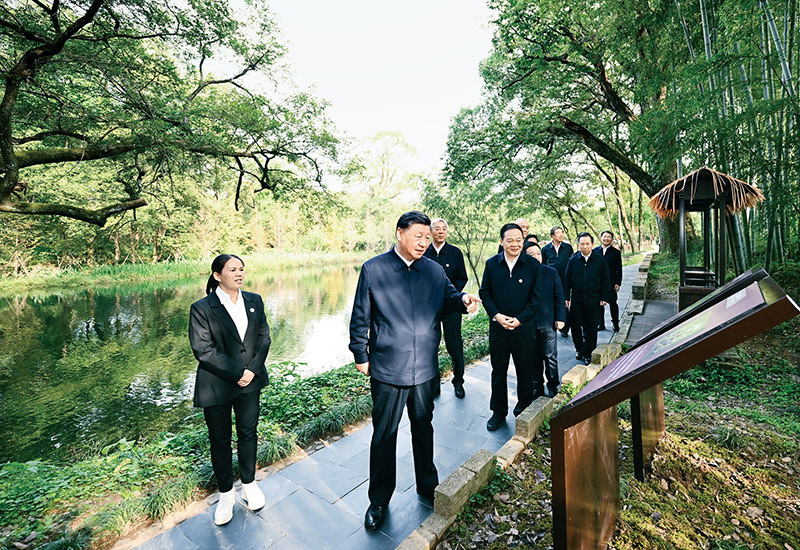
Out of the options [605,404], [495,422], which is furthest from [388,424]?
[495,422]

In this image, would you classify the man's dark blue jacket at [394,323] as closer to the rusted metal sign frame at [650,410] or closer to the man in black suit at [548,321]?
the rusted metal sign frame at [650,410]

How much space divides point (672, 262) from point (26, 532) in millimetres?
15301

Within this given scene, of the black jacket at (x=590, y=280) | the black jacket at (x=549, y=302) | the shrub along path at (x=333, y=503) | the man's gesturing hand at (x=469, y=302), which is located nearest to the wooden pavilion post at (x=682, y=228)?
the black jacket at (x=590, y=280)

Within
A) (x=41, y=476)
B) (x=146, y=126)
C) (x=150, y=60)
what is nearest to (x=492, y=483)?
(x=41, y=476)

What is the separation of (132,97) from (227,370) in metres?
6.84

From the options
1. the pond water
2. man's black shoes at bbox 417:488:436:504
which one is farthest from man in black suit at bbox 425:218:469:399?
the pond water

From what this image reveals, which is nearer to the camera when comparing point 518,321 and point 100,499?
point 100,499

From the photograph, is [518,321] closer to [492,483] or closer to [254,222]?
[492,483]

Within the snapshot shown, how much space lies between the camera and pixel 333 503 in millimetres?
2576

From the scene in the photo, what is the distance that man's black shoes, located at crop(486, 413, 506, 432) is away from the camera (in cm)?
345

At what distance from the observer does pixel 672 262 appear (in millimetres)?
11914

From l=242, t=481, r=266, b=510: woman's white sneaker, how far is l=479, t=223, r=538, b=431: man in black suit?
6.84 feet

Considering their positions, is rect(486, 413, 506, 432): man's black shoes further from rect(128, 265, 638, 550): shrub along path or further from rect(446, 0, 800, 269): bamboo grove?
rect(446, 0, 800, 269): bamboo grove

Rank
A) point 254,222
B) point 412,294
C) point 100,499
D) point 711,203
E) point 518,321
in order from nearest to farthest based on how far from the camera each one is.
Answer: point 412,294
point 100,499
point 518,321
point 711,203
point 254,222
